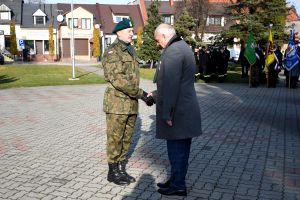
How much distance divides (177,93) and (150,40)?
29.8 meters

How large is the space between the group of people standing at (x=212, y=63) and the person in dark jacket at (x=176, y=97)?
14.9m

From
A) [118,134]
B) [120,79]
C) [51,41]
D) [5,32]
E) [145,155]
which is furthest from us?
[5,32]

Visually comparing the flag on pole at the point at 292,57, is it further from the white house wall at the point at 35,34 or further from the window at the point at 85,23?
the white house wall at the point at 35,34

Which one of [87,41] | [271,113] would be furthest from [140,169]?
[87,41]

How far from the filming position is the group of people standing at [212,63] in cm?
1936

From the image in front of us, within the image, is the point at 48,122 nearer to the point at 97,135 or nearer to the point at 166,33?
the point at 97,135

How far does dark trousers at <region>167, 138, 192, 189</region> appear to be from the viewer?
15.2ft

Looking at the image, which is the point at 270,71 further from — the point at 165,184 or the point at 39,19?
the point at 39,19

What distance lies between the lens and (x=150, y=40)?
3372 centimetres

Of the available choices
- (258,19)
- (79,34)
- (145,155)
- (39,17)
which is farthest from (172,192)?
(39,17)

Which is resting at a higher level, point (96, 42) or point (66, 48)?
point (96, 42)

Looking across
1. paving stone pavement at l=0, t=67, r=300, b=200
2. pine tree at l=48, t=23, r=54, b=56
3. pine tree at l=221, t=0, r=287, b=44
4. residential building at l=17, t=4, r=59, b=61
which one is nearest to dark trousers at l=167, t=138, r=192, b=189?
paving stone pavement at l=0, t=67, r=300, b=200

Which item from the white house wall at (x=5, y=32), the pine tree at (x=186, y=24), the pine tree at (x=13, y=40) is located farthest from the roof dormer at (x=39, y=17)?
the pine tree at (x=186, y=24)

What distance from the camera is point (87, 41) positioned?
5362 cm
